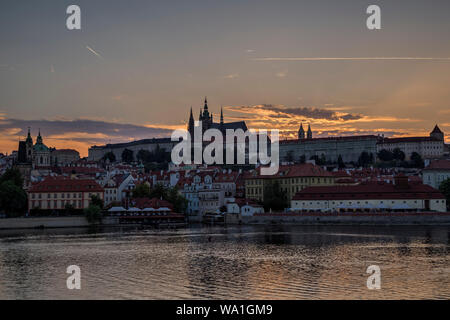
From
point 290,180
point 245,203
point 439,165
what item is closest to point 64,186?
point 245,203

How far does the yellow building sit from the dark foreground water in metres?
32.5

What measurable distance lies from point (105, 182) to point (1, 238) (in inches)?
1401

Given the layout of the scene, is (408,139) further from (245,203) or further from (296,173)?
(245,203)

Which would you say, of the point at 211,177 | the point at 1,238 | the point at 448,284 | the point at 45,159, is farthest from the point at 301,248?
the point at 45,159

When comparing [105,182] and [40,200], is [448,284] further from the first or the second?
[105,182]

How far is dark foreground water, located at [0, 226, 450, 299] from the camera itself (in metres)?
25.4

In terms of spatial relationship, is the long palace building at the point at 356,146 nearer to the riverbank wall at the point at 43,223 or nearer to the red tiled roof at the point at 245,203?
the red tiled roof at the point at 245,203

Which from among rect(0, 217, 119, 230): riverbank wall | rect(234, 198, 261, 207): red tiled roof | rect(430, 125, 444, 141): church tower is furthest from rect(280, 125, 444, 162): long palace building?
rect(0, 217, 119, 230): riverbank wall

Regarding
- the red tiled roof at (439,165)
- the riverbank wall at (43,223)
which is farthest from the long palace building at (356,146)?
the riverbank wall at (43,223)

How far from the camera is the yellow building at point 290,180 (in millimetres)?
84438

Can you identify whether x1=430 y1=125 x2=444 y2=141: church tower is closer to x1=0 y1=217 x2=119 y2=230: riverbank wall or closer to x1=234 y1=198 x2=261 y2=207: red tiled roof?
x1=234 y1=198 x2=261 y2=207: red tiled roof

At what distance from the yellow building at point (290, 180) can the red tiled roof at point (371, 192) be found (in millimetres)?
8350
